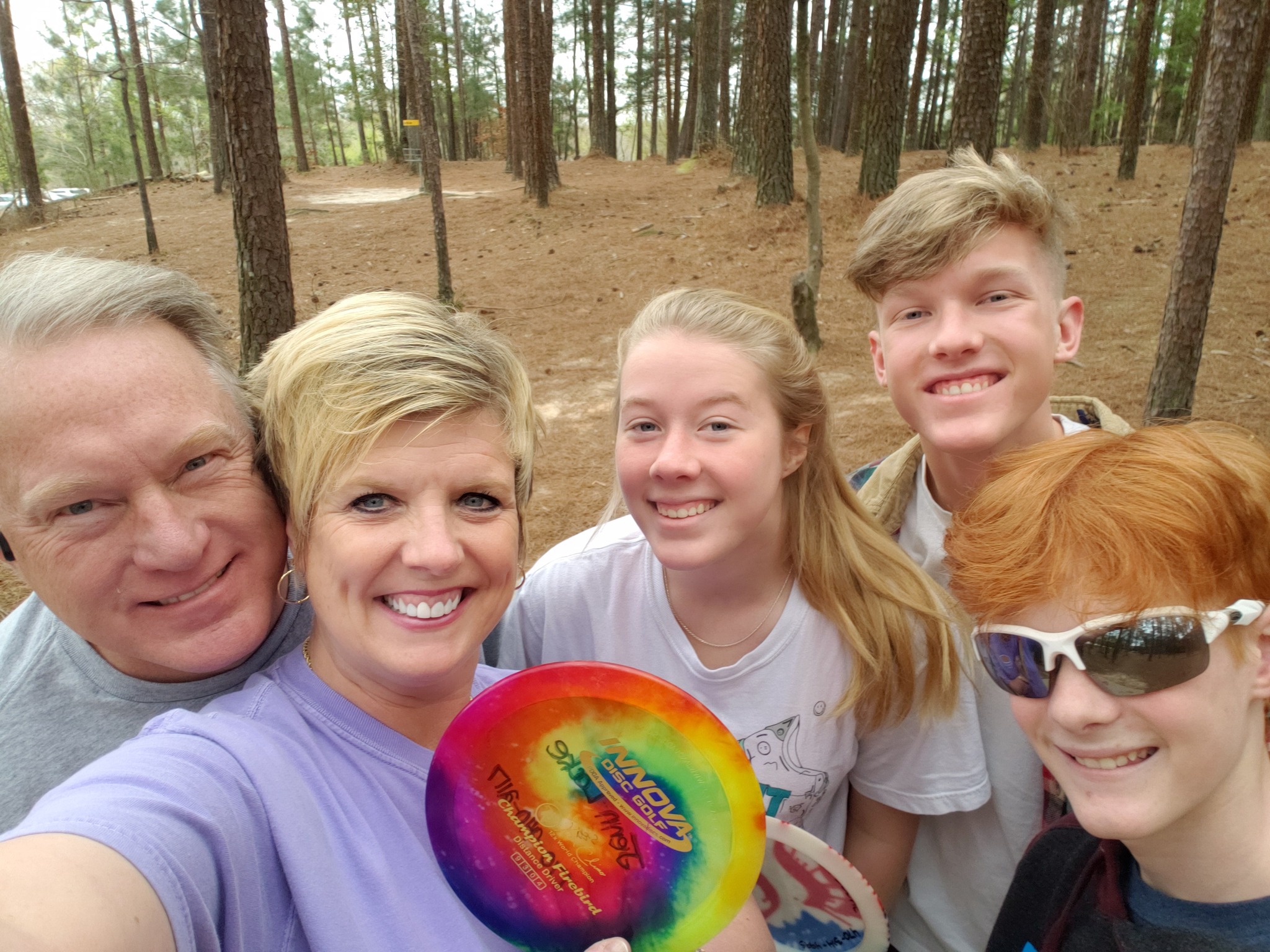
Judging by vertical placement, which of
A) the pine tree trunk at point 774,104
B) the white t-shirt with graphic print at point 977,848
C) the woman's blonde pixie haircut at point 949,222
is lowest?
the white t-shirt with graphic print at point 977,848

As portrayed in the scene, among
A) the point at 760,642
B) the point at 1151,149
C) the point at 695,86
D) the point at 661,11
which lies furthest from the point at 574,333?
the point at 661,11

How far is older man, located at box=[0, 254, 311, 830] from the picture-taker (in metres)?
1.38

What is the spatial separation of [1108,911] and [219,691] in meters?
1.78

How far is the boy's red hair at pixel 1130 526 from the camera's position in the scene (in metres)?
1.33

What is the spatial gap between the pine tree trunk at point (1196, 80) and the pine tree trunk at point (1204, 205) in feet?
34.8

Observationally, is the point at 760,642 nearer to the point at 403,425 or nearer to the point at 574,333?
the point at 403,425

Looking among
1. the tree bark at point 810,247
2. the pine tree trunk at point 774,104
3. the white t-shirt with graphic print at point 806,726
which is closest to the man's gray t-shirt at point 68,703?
the white t-shirt with graphic print at point 806,726

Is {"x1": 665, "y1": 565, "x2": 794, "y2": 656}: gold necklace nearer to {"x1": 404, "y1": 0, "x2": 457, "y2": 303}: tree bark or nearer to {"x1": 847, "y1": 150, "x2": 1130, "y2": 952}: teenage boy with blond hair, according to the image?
{"x1": 847, "y1": 150, "x2": 1130, "y2": 952}: teenage boy with blond hair

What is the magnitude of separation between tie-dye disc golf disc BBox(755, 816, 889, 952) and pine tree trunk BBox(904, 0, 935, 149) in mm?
26596

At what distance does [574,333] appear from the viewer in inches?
413

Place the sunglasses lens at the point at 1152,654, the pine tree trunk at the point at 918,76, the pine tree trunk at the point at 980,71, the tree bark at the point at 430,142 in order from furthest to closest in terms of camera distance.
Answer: the pine tree trunk at the point at 918,76, the tree bark at the point at 430,142, the pine tree trunk at the point at 980,71, the sunglasses lens at the point at 1152,654

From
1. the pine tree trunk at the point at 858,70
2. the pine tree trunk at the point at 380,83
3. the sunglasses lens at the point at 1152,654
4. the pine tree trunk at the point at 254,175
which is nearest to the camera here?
the sunglasses lens at the point at 1152,654

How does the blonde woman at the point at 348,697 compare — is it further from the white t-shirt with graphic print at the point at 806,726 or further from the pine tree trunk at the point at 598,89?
the pine tree trunk at the point at 598,89

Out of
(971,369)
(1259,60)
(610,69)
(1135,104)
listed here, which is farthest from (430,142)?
(610,69)
